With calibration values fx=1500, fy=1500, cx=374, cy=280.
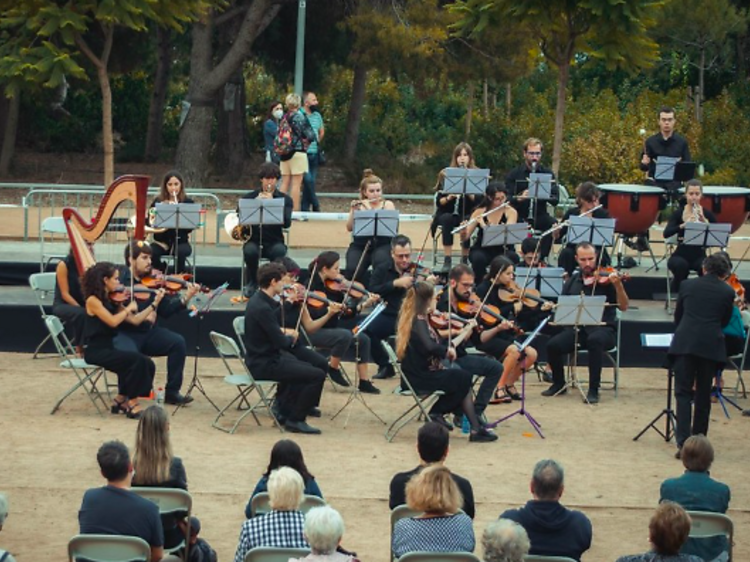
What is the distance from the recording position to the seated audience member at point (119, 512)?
789cm

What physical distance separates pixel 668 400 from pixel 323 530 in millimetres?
5875

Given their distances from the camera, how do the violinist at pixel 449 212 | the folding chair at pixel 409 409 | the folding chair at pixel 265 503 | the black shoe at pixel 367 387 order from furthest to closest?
the violinist at pixel 449 212 → the black shoe at pixel 367 387 → the folding chair at pixel 409 409 → the folding chair at pixel 265 503

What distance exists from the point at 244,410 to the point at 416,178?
47.9ft

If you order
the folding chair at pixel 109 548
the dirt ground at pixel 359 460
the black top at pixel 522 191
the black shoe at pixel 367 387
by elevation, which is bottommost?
the dirt ground at pixel 359 460

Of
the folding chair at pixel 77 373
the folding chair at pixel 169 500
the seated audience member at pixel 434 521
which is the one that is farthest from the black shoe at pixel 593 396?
the folding chair at pixel 169 500

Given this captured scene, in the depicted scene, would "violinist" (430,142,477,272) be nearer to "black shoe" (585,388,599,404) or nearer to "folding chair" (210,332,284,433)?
"black shoe" (585,388,599,404)

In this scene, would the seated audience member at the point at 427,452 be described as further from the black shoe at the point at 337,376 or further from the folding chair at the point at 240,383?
the black shoe at the point at 337,376

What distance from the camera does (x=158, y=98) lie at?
2988 cm

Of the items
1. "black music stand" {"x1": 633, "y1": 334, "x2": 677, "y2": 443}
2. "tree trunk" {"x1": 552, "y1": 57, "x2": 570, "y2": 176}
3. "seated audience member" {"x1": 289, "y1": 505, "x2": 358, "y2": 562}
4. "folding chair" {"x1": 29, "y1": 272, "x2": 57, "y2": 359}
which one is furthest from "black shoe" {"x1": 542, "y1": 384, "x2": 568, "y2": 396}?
"seated audience member" {"x1": 289, "y1": 505, "x2": 358, "y2": 562}

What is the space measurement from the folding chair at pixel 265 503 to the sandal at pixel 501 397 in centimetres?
545

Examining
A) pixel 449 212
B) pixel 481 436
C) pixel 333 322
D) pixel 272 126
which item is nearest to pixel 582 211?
pixel 449 212

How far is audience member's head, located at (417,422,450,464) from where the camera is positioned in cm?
A: 889

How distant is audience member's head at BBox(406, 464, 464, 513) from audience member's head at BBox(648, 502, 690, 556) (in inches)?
42.3

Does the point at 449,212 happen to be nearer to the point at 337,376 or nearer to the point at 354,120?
the point at 337,376
